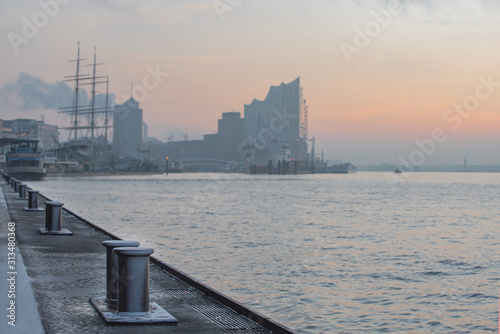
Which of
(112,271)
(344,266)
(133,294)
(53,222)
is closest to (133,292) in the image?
(133,294)

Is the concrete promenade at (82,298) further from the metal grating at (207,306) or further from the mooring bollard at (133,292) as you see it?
the mooring bollard at (133,292)

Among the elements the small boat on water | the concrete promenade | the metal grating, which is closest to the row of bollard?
the concrete promenade

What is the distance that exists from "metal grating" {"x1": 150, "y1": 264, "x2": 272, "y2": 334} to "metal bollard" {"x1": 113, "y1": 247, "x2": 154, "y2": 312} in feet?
4.07

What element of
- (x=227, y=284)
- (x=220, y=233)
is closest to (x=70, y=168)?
(x=220, y=233)

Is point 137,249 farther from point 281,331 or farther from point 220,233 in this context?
point 220,233

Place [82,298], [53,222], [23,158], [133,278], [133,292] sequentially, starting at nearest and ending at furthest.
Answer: [133,278], [133,292], [82,298], [53,222], [23,158]

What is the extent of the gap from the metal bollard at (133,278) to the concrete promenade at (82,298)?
18.3 inches

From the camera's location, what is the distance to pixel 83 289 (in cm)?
1081

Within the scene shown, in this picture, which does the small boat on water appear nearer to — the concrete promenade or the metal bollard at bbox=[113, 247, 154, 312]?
the concrete promenade

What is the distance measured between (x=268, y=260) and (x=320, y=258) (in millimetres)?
2382

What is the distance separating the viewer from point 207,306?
395 inches

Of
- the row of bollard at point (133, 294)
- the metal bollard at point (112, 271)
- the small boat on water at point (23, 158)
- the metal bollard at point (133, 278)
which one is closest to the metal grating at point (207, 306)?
the row of bollard at point (133, 294)

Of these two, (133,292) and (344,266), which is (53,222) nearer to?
(344,266)

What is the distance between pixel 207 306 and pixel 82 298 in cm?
227
